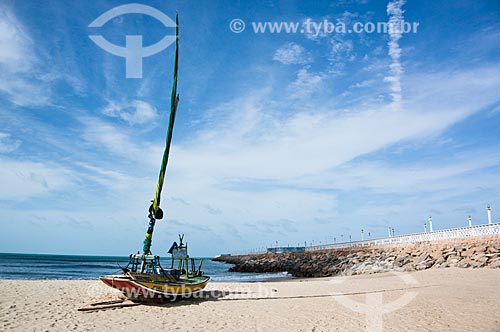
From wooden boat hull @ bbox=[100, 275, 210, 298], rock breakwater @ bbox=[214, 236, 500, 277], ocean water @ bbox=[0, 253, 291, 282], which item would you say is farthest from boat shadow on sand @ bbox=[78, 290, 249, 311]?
rock breakwater @ bbox=[214, 236, 500, 277]

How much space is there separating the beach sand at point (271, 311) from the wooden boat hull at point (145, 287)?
18.3 inches

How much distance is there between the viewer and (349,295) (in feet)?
53.4

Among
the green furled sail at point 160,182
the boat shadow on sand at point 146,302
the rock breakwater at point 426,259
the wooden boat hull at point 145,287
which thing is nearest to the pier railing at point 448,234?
the rock breakwater at point 426,259

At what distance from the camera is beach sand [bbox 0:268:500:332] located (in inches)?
398

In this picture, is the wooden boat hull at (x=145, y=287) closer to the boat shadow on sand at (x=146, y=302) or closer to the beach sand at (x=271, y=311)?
the boat shadow on sand at (x=146, y=302)

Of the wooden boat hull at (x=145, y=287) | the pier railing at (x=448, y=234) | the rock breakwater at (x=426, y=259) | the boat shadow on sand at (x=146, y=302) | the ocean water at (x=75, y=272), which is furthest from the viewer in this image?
the ocean water at (x=75, y=272)

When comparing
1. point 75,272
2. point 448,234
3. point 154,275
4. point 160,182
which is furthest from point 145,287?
point 75,272

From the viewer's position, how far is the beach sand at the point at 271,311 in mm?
10117

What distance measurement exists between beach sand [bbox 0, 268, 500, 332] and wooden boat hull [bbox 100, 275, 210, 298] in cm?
46

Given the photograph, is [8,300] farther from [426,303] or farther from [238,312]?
[426,303]

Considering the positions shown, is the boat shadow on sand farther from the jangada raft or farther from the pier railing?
the pier railing

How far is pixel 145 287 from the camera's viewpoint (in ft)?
39.4

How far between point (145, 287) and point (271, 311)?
15.0 ft

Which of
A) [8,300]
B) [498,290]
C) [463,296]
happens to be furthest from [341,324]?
[8,300]
